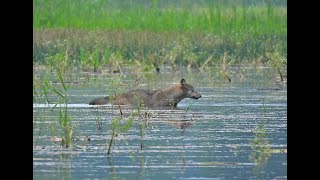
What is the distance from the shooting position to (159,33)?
20.8m

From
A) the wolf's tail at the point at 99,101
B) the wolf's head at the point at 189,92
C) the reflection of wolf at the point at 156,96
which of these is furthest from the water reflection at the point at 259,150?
the wolf's head at the point at 189,92

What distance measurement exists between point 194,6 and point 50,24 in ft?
11.8

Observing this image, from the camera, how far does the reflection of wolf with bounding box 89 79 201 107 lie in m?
12.7

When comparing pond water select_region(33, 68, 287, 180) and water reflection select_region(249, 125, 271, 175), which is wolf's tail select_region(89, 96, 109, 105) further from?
water reflection select_region(249, 125, 271, 175)

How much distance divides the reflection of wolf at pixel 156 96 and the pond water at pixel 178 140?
0.42 ft

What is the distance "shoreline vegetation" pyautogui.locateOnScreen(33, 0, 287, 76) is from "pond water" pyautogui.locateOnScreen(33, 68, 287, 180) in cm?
298

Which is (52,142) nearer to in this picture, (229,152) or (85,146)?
(85,146)

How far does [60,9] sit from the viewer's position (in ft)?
72.3

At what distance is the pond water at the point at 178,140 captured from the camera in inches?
311

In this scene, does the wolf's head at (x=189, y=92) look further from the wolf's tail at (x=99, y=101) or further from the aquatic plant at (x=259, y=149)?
the aquatic plant at (x=259, y=149)

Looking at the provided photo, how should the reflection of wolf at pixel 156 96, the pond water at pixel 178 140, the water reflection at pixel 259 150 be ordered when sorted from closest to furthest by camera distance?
the pond water at pixel 178 140 < the water reflection at pixel 259 150 < the reflection of wolf at pixel 156 96

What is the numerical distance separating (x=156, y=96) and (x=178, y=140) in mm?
3561

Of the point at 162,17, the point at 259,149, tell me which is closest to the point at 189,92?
the point at 259,149
